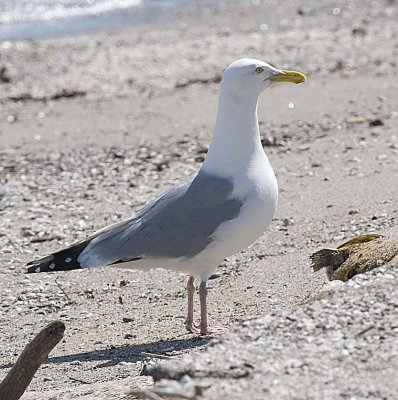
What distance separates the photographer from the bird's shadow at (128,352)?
20.6 ft

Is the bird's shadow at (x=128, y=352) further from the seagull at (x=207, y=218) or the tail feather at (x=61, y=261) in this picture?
the tail feather at (x=61, y=261)

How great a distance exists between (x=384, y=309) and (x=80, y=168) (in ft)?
21.3

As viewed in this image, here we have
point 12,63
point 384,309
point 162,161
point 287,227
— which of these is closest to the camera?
point 384,309

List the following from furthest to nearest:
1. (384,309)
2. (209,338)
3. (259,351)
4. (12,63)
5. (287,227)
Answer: (12,63) → (287,227) → (209,338) → (384,309) → (259,351)

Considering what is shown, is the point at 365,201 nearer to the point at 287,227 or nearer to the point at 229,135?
the point at 287,227

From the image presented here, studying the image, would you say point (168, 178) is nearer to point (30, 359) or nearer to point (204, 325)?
point (204, 325)

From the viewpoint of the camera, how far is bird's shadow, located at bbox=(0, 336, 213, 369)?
627 centimetres

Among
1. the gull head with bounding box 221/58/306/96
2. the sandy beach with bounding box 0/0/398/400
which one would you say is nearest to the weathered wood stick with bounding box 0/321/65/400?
the sandy beach with bounding box 0/0/398/400

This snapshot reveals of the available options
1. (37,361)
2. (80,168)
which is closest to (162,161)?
(80,168)

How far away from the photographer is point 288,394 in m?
4.04

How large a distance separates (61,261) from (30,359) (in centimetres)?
148

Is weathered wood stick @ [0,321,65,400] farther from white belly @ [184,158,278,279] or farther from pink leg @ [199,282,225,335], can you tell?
white belly @ [184,158,278,279]

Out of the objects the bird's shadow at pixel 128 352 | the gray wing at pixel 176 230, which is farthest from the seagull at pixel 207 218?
the bird's shadow at pixel 128 352

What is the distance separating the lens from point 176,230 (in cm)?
655
